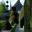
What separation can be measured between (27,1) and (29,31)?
1.46 feet

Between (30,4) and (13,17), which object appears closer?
(30,4)

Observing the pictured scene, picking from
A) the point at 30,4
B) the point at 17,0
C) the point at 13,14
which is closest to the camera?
the point at 30,4

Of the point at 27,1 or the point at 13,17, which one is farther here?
the point at 13,17

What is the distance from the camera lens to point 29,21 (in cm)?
202

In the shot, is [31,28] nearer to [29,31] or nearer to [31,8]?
[29,31]

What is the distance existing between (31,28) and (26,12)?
26 centimetres

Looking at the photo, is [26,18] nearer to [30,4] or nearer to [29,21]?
[29,21]

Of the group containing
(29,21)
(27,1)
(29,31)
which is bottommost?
(29,31)

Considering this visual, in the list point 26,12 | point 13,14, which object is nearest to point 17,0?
point 13,14

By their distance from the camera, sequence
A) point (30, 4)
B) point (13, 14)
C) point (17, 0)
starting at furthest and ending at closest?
point (13, 14)
point (17, 0)
point (30, 4)

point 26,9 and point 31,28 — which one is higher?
point 26,9

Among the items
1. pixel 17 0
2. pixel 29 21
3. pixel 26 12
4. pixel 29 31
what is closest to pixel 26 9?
pixel 26 12

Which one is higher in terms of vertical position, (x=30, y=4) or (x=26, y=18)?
(x=30, y=4)

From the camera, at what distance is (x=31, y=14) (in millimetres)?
1979
